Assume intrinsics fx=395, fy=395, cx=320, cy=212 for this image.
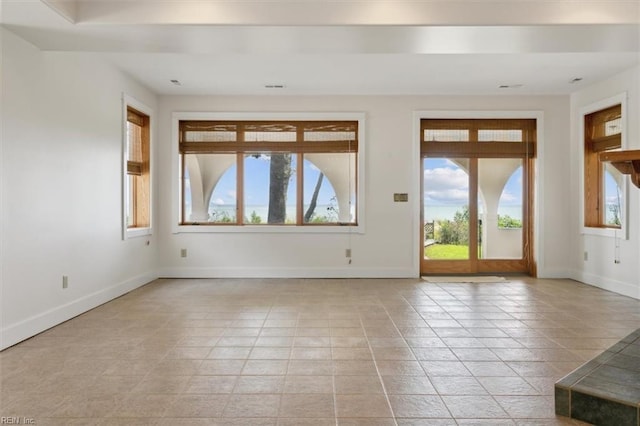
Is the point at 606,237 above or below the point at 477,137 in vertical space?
below

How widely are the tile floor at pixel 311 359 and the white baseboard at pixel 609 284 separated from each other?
23 cm

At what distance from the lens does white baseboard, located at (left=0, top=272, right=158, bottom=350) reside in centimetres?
304

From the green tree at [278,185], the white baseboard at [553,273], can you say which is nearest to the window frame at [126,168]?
the green tree at [278,185]

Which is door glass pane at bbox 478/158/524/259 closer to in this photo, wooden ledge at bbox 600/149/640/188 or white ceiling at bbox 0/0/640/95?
white ceiling at bbox 0/0/640/95

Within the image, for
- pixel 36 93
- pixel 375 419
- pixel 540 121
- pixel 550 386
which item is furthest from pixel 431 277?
pixel 36 93

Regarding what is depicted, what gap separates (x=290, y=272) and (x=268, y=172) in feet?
5.10

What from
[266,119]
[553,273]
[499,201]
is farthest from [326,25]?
[553,273]

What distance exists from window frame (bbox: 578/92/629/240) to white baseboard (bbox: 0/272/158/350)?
20.1 ft

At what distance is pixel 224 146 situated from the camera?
235 inches

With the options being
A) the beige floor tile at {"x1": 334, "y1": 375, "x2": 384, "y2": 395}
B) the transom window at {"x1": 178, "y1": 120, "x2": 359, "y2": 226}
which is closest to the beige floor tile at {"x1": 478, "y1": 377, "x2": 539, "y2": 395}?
the beige floor tile at {"x1": 334, "y1": 375, "x2": 384, "y2": 395}

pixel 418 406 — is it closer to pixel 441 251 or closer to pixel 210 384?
pixel 210 384

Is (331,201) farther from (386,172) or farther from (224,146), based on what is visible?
(224,146)

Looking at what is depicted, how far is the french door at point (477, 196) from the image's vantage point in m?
6.02

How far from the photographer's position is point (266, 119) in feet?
19.4
